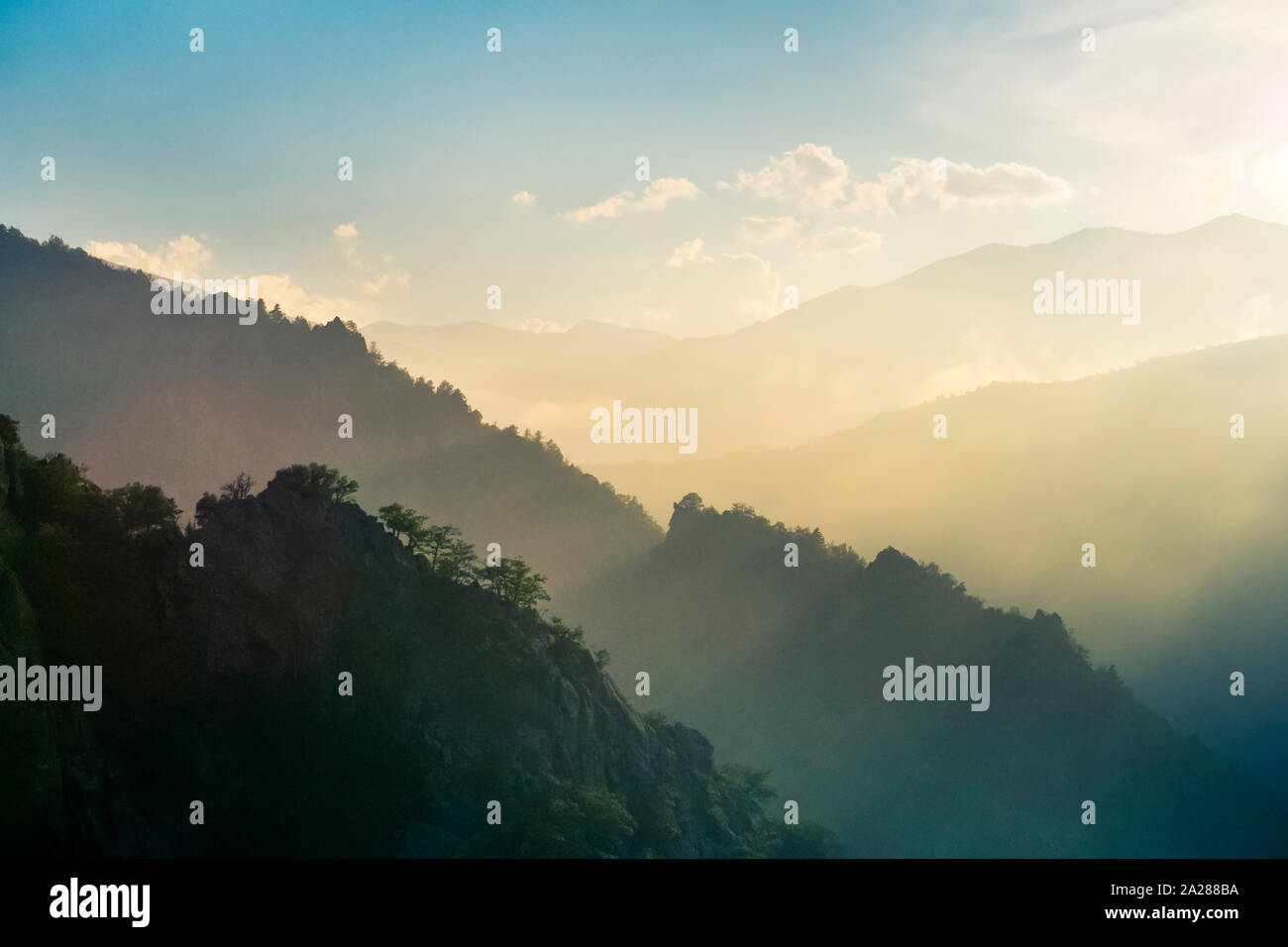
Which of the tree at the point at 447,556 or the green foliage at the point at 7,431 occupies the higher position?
the green foliage at the point at 7,431

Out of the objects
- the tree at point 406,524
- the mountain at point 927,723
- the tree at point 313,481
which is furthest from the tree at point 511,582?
the mountain at point 927,723

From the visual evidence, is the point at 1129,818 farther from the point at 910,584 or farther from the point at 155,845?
the point at 155,845

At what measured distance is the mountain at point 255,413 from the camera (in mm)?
160125

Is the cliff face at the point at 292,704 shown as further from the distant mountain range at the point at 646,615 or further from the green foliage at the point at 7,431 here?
the green foliage at the point at 7,431

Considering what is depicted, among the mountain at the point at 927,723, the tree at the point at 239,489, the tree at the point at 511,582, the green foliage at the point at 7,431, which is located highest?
the green foliage at the point at 7,431

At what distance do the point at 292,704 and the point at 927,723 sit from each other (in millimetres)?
79919

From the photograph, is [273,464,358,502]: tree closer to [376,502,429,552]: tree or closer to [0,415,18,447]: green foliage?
[376,502,429,552]: tree

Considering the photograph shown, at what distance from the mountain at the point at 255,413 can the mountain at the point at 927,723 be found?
38.9 metres

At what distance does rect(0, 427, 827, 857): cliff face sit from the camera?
42.2 meters

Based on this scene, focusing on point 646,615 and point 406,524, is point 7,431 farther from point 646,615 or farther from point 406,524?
point 646,615

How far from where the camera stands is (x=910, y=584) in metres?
117

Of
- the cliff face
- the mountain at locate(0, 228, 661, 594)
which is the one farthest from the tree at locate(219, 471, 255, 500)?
the mountain at locate(0, 228, 661, 594)
